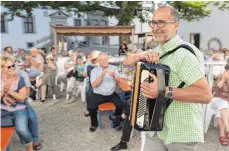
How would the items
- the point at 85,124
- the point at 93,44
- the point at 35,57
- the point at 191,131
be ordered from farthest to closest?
the point at 93,44, the point at 35,57, the point at 85,124, the point at 191,131

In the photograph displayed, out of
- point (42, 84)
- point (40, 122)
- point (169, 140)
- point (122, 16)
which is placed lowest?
point (40, 122)

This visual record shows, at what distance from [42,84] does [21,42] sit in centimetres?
1919

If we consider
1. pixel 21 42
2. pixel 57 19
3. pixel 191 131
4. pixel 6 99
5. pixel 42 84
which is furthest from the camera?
pixel 57 19

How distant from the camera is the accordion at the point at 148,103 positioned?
1333 mm

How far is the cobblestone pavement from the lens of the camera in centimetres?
346

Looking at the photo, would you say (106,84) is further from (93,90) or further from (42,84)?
(42,84)

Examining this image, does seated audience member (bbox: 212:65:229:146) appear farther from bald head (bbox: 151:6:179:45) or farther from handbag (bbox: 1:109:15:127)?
handbag (bbox: 1:109:15:127)

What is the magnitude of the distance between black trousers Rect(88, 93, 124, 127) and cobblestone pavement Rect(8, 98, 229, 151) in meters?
0.29

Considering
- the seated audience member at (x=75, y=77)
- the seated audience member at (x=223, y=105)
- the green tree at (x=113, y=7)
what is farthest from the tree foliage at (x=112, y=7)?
the seated audience member at (x=223, y=105)

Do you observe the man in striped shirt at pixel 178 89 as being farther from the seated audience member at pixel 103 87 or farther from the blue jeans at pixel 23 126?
the seated audience member at pixel 103 87

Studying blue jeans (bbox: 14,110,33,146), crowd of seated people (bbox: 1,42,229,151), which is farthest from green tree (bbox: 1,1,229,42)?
blue jeans (bbox: 14,110,33,146)

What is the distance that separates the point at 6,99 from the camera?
2.95m

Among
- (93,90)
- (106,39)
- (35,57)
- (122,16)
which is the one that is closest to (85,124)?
(93,90)

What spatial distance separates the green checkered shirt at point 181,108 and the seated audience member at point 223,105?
2.37 meters
